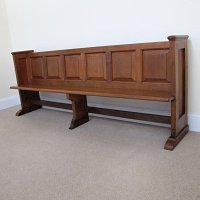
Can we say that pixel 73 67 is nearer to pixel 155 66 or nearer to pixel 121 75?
pixel 121 75

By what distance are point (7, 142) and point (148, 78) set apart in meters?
1.53

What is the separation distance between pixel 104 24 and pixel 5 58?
6.21 feet

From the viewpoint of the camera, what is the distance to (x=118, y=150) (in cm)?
205

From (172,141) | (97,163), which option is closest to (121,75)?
(172,141)

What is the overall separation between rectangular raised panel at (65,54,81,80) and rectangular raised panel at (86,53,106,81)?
0.45ft

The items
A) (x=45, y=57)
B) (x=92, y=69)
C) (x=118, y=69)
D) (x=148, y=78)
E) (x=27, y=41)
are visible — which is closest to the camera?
(x=148, y=78)

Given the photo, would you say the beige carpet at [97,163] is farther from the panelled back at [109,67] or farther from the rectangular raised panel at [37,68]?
the rectangular raised panel at [37,68]

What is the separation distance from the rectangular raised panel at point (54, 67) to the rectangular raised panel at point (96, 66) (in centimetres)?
46

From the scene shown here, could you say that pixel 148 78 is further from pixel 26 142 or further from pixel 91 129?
pixel 26 142

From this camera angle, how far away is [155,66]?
2240mm

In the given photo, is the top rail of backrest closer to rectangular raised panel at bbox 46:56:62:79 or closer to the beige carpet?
rectangular raised panel at bbox 46:56:62:79

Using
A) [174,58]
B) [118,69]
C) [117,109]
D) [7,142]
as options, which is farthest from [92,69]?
[7,142]

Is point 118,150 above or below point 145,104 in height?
below

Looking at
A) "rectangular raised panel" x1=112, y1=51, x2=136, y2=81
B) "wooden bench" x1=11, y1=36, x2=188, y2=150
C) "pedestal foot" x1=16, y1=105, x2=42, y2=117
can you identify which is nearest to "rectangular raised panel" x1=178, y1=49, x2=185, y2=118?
"wooden bench" x1=11, y1=36, x2=188, y2=150
